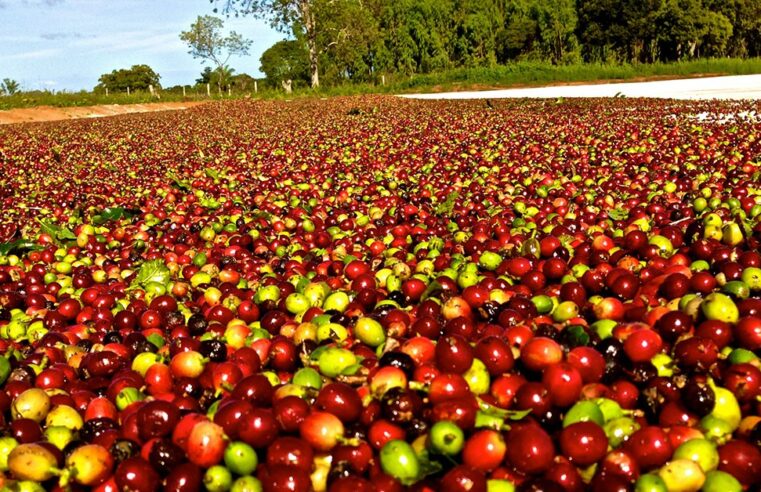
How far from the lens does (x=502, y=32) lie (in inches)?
3196

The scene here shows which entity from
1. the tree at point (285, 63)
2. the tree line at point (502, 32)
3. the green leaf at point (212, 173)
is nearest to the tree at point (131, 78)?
the tree at point (285, 63)

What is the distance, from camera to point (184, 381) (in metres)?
3.38

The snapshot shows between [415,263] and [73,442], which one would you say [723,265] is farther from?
[73,442]

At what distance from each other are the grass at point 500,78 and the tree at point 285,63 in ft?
119

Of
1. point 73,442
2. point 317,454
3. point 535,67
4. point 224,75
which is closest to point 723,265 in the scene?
point 317,454

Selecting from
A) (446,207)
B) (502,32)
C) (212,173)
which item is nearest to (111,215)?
(212,173)

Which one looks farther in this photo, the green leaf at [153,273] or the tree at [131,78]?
the tree at [131,78]

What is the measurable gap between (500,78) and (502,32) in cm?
2576

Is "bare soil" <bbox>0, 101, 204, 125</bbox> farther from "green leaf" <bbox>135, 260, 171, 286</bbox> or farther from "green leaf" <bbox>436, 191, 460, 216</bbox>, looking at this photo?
"green leaf" <bbox>436, 191, 460, 216</bbox>

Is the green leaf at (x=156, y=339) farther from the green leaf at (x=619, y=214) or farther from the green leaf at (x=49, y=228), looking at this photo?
the green leaf at (x=49, y=228)

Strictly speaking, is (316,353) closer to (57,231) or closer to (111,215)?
(57,231)

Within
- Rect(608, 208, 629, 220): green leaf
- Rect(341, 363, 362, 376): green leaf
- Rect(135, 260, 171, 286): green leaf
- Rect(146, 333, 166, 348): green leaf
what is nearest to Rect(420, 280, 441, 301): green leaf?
Rect(341, 363, 362, 376): green leaf

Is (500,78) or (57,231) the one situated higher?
(500,78)

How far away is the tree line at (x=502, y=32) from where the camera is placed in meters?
67.9
